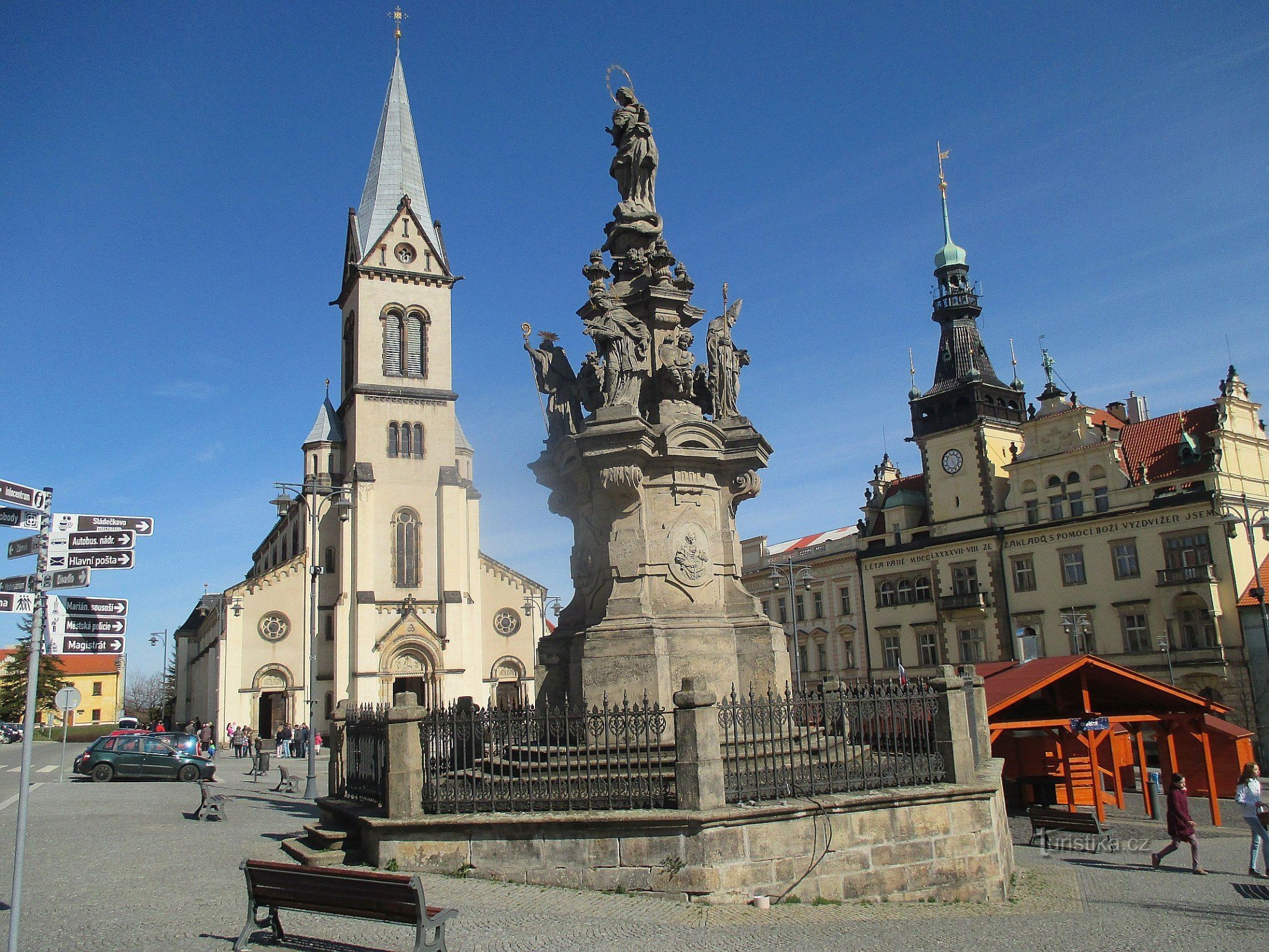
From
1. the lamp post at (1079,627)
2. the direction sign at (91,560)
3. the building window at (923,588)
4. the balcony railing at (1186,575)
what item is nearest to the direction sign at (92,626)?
the direction sign at (91,560)

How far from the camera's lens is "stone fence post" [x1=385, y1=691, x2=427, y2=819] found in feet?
32.8

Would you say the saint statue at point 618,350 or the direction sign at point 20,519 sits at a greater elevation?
the saint statue at point 618,350

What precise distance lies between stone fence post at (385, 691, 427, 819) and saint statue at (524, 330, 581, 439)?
4448 mm

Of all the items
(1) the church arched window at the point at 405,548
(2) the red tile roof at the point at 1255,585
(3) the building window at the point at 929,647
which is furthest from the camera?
(1) the church arched window at the point at 405,548

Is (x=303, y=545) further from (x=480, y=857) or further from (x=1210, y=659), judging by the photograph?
(x=480, y=857)

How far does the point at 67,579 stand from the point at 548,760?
15.3 feet

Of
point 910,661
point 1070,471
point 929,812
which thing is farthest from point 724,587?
point 910,661

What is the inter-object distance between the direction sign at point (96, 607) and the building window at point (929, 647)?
4381 centimetres

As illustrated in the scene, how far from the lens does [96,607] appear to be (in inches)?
324

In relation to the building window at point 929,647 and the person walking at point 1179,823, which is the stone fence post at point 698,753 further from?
the building window at point 929,647

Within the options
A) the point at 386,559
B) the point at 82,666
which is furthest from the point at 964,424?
the point at 82,666

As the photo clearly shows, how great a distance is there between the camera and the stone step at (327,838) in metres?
10.7

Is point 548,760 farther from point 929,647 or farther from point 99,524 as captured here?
point 929,647

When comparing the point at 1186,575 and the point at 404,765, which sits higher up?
the point at 1186,575
